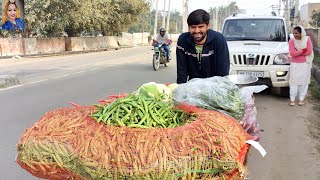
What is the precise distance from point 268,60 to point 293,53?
784 mm

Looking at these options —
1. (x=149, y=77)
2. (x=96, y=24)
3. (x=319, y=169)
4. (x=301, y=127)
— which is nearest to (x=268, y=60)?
(x=301, y=127)

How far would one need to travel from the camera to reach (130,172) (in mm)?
2191

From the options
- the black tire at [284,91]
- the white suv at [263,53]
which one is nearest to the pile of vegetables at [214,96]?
the white suv at [263,53]

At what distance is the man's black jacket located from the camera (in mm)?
3590

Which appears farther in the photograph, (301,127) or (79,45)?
(79,45)

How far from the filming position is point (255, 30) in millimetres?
9828

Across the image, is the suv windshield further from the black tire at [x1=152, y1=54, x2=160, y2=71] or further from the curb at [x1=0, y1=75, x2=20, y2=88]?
the curb at [x1=0, y1=75, x2=20, y2=88]

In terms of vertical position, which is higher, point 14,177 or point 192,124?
point 192,124

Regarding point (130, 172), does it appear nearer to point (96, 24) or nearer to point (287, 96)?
point (287, 96)

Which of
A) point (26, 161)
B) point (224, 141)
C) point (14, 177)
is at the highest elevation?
point (224, 141)
